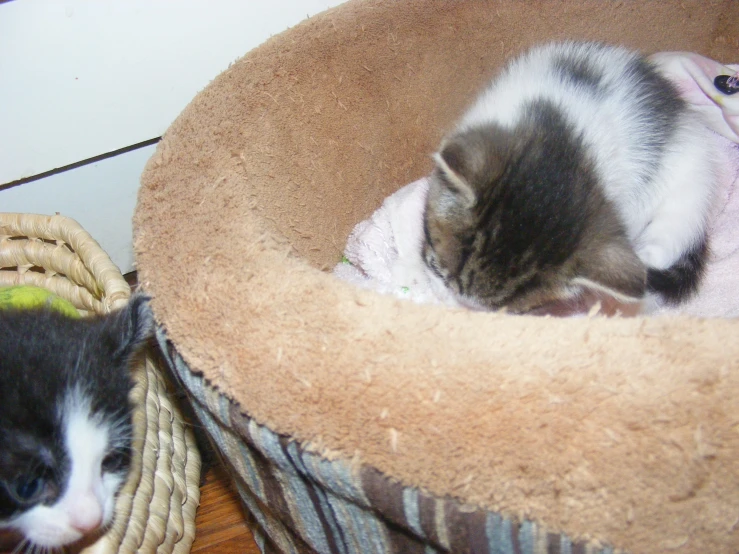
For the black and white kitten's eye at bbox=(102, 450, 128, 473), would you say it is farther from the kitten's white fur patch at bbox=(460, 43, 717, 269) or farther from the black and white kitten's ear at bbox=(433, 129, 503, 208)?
the kitten's white fur patch at bbox=(460, 43, 717, 269)

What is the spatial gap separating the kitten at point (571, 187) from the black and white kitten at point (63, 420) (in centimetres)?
61

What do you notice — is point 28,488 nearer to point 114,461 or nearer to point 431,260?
point 114,461

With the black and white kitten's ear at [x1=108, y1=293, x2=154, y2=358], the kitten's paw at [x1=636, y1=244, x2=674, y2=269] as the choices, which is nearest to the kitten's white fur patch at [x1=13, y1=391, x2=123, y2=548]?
the black and white kitten's ear at [x1=108, y1=293, x2=154, y2=358]

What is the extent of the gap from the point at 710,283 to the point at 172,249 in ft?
4.33

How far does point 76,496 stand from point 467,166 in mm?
854

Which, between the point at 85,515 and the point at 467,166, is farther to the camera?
the point at 467,166

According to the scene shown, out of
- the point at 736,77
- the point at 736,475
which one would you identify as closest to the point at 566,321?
the point at 736,475

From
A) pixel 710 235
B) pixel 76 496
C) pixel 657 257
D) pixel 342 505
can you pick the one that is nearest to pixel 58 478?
pixel 76 496

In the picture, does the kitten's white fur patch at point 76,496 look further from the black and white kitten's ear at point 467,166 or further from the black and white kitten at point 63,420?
the black and white kitten's ear at point 467,166

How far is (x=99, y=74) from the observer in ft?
4.92

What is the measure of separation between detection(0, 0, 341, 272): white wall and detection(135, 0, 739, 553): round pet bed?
0.43m

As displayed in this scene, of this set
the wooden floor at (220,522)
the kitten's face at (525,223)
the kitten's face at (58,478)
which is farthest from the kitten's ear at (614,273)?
the wooden floor at (220,522)

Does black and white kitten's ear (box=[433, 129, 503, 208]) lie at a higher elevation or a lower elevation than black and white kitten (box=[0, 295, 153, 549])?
higher

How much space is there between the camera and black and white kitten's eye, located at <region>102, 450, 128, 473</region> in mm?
1030
